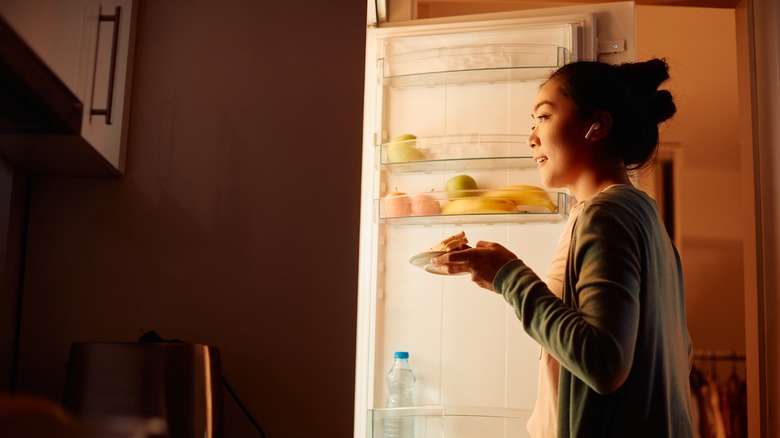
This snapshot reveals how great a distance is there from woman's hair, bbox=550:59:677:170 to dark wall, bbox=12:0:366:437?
36 centimetres

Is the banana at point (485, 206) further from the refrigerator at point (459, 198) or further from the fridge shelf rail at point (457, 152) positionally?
the fridge shelf rail at point (457, 152)

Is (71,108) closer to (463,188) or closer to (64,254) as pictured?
(64,254)

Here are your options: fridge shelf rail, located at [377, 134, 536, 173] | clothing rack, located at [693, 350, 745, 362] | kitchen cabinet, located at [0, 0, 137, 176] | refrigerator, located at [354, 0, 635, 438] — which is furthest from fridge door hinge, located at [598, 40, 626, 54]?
clothing rack, located at [693, 350, 745, 362]

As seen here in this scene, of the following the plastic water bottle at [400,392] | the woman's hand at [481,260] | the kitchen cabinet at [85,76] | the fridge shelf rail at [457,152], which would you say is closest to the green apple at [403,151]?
the fridge shelf rail at [457,152]

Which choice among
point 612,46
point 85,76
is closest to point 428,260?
point 85,76

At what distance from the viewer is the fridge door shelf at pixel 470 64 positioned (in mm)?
1840

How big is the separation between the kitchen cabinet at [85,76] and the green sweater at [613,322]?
2.09 ft

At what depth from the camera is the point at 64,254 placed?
132 centimetres

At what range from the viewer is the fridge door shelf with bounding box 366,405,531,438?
177cm

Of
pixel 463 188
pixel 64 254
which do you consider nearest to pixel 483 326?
pixel 463 188

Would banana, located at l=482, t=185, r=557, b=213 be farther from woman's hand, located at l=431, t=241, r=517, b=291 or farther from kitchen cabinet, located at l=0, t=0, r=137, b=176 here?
kitchen cabinet, located at l=0, t=0, r=137, b=176

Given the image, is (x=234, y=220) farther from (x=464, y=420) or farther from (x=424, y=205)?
(x=464, y=420)

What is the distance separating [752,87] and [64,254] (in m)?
1.87

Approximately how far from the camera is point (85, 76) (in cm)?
114
